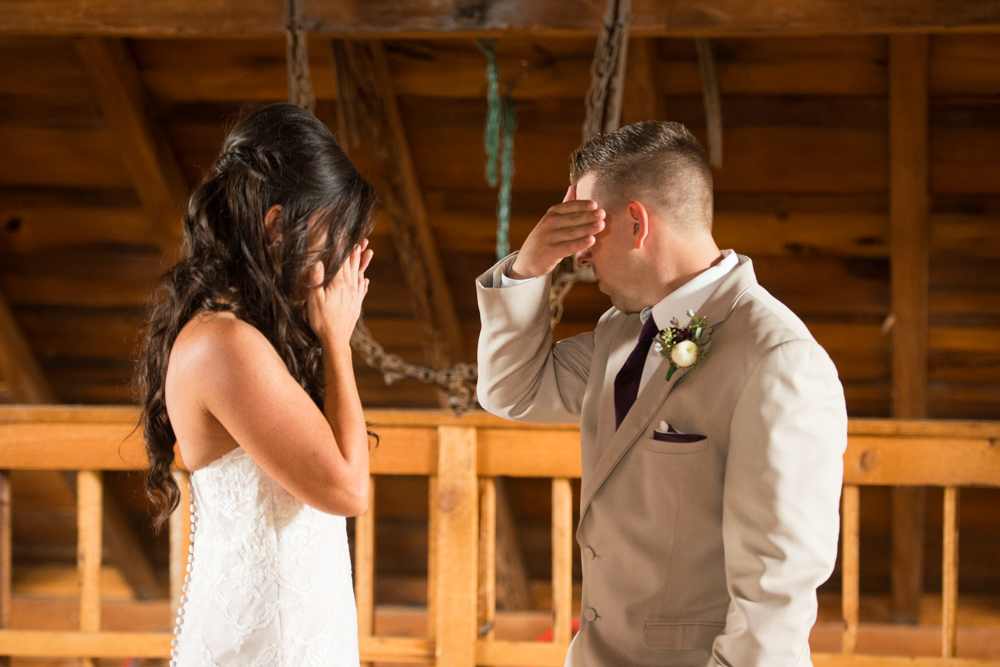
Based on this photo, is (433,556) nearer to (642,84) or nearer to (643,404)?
(643,404)

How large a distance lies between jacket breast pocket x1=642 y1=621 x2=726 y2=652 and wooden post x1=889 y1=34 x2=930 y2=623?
2214 millimetres

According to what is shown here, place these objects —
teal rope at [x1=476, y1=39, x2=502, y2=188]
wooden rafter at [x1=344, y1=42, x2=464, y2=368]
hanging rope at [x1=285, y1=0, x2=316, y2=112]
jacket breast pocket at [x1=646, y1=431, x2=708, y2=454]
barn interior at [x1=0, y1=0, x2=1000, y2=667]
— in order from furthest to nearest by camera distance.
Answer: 1. wooden rafter at [x1=344, y1=42, x2=464, y2=368]
2. teal rope at [x1=476, y1=39, x2=502, y2=188]
3. barn interior at [x1=0, y1=0, x2=1000, y2=667]
4. hanging rope at [x1=285, y1=0, x2=316, y2=112]
5. jacket breast pocket at [x1=646, y1=431, x2=708, y2=454]

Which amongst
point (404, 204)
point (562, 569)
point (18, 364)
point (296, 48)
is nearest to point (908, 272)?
point (562, 569)

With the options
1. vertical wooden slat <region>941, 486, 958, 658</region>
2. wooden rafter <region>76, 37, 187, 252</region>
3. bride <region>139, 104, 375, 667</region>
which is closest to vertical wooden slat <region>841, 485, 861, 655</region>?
vertical wooden slat <region>941, 486, 958, 658</region>

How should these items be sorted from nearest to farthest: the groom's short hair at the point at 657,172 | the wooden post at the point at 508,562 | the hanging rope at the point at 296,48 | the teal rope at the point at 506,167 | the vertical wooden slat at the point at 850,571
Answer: the groom's short hair at the point at 657,172 < the vertical wooden slat at the point at 850,571 < the hanging rope at the point at 296,48 < the teal rope at the point at 506,167 < the wooden post at the point at 508,562

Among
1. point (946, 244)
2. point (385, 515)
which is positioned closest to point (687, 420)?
point (946, 244)

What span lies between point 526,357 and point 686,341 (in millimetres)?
299

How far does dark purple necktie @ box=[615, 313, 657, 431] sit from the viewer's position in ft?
4.00

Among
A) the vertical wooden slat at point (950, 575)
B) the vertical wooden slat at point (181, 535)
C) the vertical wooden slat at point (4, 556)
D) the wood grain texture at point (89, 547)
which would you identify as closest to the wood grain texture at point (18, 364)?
the vertical wooden slat at point (4, 556)

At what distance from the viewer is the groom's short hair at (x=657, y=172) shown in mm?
1213

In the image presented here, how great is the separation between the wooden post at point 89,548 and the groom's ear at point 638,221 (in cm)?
167

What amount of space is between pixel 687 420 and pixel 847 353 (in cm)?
249

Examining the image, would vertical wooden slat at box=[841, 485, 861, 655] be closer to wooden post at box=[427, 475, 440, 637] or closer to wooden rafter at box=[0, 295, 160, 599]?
wooden post at box=[427, 475, 440, 637]

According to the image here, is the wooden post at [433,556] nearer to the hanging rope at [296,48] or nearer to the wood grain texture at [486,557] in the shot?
the wood grain texture at [486,557]
